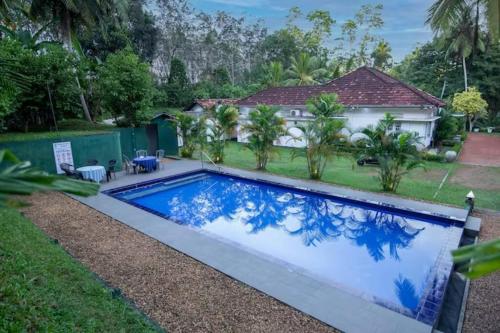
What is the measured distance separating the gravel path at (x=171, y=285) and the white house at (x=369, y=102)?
1173 centimetres

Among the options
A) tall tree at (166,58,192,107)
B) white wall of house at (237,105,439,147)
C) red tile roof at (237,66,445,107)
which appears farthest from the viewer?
tall tree at (166,58,192,107)

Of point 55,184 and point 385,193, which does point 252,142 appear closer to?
point 385,193

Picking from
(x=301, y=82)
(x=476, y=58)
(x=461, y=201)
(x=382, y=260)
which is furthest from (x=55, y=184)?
(x=476, y=58)

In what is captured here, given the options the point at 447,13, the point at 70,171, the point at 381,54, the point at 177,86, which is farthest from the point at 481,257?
the point at 381,54

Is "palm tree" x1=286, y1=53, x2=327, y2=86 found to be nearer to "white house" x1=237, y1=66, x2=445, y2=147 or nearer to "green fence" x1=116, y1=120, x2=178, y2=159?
"white house" x1=237, y1=66, x2=445, y2=147

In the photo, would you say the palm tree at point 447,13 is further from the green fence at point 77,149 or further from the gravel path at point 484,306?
the green fence at point 77,149

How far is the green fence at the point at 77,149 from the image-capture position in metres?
12.2

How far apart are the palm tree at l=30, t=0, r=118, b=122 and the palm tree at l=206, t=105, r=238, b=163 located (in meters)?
7.05

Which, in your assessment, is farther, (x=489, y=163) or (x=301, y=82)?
(x=301, y=82)

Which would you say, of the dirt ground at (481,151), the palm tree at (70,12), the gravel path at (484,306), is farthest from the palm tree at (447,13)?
the palm tree at (70,12)

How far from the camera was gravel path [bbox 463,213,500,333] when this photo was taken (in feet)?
15.7

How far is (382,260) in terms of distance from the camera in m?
8.02

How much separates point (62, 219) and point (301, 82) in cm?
2967

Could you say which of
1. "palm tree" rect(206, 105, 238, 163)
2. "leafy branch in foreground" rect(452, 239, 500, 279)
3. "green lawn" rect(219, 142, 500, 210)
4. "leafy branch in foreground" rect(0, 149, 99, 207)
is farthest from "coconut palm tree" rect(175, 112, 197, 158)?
"leafy branch in foreground" rect(452, 239, 500, 279)
